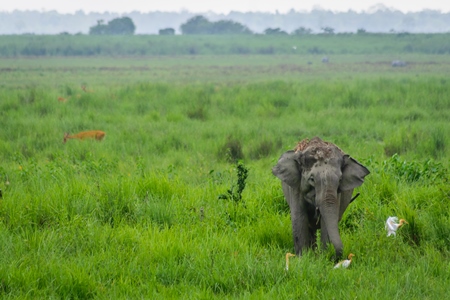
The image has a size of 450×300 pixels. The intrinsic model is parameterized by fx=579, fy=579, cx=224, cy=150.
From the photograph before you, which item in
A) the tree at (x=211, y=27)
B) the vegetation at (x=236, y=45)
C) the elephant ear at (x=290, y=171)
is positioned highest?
the elephant ear at (x=290, y=171)

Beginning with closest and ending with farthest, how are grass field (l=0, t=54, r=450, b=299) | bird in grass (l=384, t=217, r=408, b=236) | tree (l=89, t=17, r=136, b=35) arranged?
grass field (l=0, t=54, r=450, b=299)
bird in grass (l=384, t=217, r=408, b=236)
tree (l=89, t=17, r=136, b=35)

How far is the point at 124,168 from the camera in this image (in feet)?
28.5

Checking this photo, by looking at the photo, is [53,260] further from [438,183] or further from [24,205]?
[438,183]

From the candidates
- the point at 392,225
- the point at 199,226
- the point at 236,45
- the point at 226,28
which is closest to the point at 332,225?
the point at 392,225

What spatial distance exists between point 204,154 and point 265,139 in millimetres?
1509

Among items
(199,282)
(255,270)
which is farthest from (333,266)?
(199,282)

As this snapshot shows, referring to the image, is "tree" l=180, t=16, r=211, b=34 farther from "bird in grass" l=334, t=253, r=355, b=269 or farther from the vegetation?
"bird in grass" l=334, t=253, r=355, b=269

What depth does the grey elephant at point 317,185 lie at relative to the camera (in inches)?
177

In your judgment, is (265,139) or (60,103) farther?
(60,103)

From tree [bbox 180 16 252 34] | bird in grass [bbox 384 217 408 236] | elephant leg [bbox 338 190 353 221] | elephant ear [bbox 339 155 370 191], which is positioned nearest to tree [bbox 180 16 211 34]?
tree [bbox 180 16 252 34]

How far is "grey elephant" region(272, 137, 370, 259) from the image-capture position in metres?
4.49

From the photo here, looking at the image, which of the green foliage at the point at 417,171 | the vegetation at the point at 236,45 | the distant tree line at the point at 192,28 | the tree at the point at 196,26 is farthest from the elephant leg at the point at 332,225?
the tree at the point at 196,26

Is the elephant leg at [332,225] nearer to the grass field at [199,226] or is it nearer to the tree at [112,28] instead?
the grass field at [199,226]

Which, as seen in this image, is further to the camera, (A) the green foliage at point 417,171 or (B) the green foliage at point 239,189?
(A) the green foliage at point 417,171
